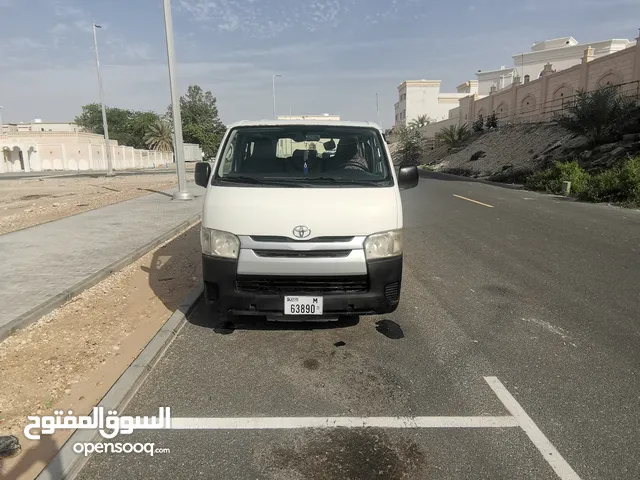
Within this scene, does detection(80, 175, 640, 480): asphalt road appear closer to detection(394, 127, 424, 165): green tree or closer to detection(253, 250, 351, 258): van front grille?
detection(253, 250, 351, 258): van front grille

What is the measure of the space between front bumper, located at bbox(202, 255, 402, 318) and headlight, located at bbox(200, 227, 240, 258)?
0.20 feet

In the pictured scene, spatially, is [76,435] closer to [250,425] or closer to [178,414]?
[178,414]

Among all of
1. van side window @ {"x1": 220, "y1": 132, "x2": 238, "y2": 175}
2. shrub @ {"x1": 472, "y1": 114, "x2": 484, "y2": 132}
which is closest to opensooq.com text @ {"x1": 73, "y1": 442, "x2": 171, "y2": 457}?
van side window @ {"x1": 220, "y1": 132, "x2": 238, "y2": 175}

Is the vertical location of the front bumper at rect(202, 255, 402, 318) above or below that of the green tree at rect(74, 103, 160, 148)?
below

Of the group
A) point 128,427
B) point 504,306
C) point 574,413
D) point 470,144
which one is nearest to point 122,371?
point 128,427

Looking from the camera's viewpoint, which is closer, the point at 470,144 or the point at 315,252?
the point at 315,252

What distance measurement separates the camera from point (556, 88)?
31.9 metres

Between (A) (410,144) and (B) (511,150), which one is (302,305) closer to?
(B) (511,150)

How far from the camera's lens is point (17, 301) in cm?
518

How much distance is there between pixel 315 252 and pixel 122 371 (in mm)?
1900

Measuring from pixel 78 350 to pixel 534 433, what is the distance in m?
3.85

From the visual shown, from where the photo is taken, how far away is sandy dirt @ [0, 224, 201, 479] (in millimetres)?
3047

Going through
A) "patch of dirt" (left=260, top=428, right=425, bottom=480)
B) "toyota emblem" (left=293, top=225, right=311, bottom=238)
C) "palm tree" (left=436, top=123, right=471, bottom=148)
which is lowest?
"patch of dirt" (left=260, top=428, right=425, bottom=480)

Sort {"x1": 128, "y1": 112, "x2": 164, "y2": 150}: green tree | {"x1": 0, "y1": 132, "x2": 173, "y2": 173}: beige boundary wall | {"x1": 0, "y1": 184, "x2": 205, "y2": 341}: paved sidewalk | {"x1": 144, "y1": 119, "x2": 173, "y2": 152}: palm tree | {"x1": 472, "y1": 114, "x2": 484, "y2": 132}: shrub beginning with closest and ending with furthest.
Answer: {"x1": 0, "y1": 184, "x2": 205, "y2": 341}: paved sidewalk, {"x1": 472, "y1": 114, "x2": 484, "y2": 132}: shrub, {"x1": 0, "y1": 132, "x2": 173, "y2": 173}: beige boundary wall, {"x1": 144, "y1": 119, "x2": 173, "y2": 152}: palm tree, {"x1": 128, "y1": 112, "x2": 164, "y2": 150}: green tree
